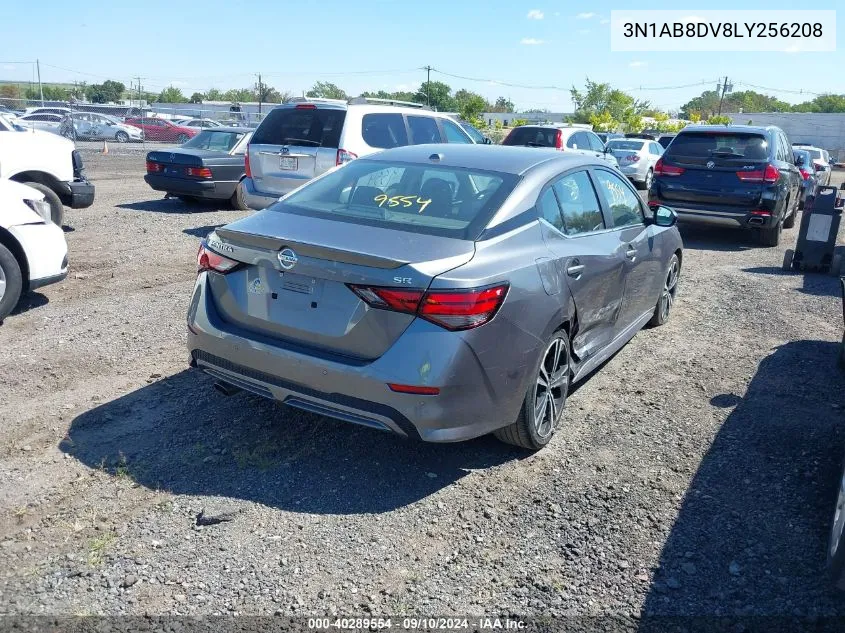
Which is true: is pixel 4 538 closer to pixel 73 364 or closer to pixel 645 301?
pixel 73 364

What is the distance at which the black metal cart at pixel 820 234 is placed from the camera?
9.05 metres

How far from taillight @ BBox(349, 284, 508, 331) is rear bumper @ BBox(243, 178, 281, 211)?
278 inches

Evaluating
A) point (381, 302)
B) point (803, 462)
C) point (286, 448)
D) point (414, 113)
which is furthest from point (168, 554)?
point (414, 113)

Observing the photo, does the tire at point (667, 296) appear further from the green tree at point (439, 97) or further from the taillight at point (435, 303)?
the green tree at point (439, 97)

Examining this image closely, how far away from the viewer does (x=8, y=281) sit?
19.9 feet

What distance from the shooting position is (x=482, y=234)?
12.3 ft

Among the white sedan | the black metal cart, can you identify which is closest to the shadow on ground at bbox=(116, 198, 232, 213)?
the white sedan

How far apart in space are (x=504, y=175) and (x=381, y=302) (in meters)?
1.33

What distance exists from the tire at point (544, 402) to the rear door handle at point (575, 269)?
34 cm

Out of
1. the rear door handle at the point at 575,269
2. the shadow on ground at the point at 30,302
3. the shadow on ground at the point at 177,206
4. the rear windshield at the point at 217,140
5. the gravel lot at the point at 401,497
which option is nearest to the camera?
the gravel lot at the point at 401,497

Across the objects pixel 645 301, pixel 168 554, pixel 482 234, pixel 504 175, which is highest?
pixel 504 175


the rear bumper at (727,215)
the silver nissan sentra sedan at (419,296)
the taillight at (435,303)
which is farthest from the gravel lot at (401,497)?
the rear bumper at (727,215)

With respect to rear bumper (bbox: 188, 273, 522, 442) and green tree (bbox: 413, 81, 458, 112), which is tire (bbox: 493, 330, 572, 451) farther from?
green tree (bbox: 413, 81, 458, 112)

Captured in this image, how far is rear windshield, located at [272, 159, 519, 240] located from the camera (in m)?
3.89
